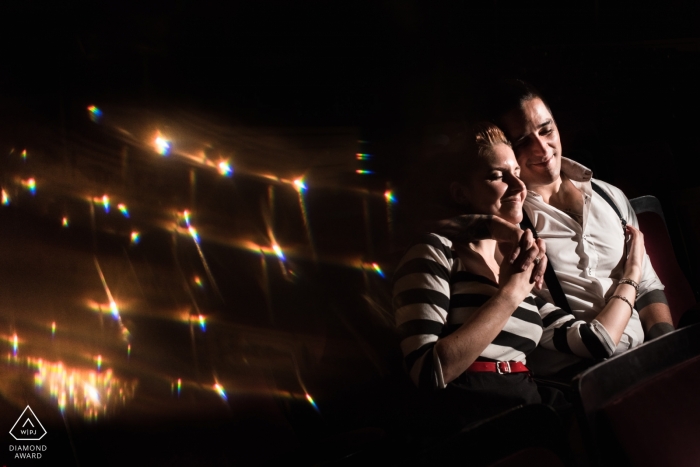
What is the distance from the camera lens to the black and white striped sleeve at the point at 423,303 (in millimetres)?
1041

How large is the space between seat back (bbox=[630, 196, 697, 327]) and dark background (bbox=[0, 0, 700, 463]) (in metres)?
0.22

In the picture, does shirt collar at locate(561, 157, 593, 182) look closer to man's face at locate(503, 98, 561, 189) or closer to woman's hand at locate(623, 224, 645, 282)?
man's face at locate(503, 98, 561, 189)

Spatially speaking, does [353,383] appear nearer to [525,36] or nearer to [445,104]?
[445,104]

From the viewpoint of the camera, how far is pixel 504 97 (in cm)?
140

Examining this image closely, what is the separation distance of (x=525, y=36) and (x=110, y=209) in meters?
2.48

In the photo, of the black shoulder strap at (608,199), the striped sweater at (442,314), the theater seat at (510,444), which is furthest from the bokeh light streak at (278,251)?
the theater seat at (510,444)

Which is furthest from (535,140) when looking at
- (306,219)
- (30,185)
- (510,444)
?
(30,185)

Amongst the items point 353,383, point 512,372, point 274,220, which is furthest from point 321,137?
point 512,372

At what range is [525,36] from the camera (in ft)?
9.64

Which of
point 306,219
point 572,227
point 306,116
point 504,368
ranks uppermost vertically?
point 306,116

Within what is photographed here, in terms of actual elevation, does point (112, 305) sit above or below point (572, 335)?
above

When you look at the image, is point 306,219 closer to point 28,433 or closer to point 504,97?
point 504,97

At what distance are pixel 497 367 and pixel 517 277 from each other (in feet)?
0.67

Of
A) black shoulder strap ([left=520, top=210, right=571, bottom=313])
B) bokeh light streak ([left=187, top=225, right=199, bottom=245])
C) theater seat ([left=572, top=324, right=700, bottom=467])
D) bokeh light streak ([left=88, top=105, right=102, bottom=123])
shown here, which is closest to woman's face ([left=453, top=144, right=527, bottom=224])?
black shoulder strap ([left=520, top=210, right=571, bottom=313])
